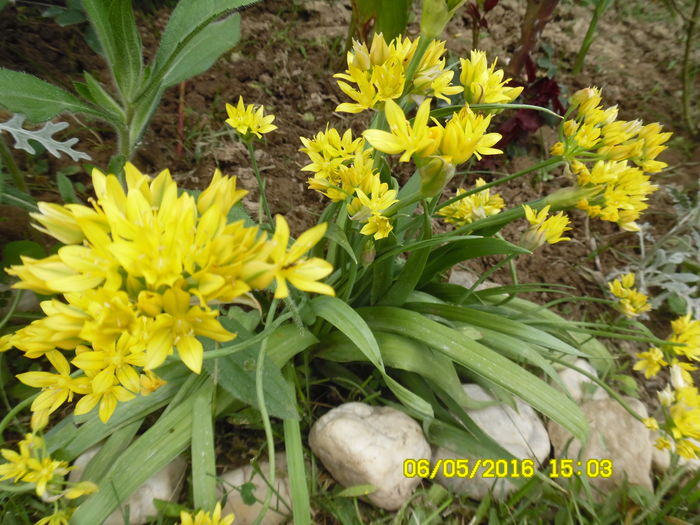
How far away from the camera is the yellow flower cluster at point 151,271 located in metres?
0.56

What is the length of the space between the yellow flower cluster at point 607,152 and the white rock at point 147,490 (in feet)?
3.63

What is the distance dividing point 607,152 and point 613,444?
872mm

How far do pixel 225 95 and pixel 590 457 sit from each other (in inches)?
73.1

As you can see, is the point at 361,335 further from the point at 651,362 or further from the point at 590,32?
the point at 590,32

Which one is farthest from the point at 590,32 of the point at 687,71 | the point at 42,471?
the point at 42,471

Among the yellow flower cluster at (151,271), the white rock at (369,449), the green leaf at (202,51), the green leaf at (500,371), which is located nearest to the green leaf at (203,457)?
the white rock at (369,449)

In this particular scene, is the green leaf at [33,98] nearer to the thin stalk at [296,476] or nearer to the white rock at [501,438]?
the thin stalk at [296,476]

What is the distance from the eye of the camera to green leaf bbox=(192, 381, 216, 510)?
0.92 metres

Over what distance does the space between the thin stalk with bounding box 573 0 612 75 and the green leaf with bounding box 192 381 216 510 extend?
7.41 feet

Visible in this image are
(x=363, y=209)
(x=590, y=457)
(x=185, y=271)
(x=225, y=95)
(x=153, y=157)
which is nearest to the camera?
(x=185, y=271)

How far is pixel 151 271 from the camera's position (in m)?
0.56

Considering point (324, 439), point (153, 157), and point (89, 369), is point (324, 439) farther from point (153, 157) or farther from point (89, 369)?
point (153, 157)

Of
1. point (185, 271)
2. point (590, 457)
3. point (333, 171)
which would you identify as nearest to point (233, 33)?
point (333, 171)

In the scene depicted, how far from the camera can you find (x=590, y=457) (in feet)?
4.12
